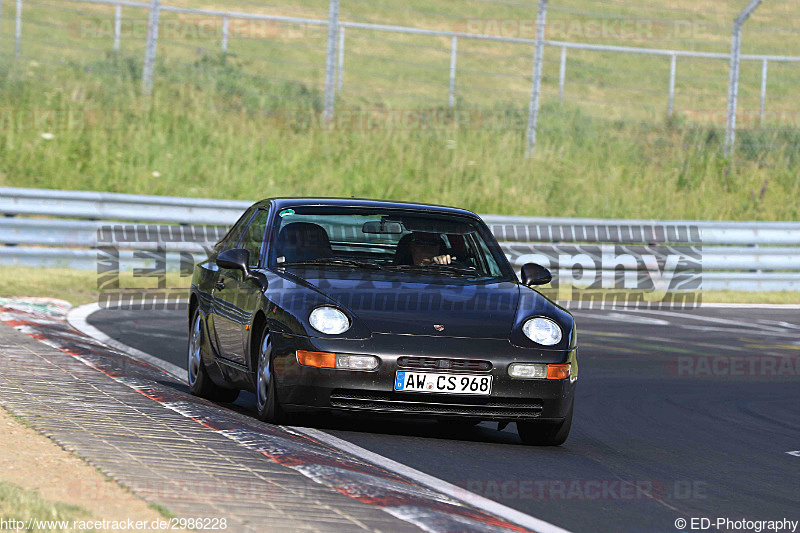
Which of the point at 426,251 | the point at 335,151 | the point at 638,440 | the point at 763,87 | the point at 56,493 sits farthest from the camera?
the point at 763,87

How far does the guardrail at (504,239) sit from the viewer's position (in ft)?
54.3

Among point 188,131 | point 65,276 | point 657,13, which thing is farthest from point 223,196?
point 657,13

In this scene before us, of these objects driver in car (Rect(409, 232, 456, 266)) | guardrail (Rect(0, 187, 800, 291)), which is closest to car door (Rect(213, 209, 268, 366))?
driver in car (Rect(409, 232, 456, 266))

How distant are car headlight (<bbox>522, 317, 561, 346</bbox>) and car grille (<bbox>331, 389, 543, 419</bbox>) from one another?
35 centimetres

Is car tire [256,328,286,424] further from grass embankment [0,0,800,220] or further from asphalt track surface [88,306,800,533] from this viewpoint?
grass embankment [0,0,800,220]

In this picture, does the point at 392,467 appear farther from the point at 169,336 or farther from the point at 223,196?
the point at 223,196

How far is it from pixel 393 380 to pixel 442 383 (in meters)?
0.27

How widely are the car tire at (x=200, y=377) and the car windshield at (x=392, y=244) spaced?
1.06 m

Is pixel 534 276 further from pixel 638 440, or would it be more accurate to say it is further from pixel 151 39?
pixel 151 39

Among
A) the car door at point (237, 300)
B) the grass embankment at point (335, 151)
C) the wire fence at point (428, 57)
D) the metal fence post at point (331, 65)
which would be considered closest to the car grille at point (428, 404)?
the car door at point (237, 300)

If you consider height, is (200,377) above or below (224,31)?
below

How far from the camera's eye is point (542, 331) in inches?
300

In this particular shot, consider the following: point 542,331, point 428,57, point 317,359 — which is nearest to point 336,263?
point 317,359

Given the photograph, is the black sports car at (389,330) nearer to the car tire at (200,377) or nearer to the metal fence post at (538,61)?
the car tire at (200,377)
